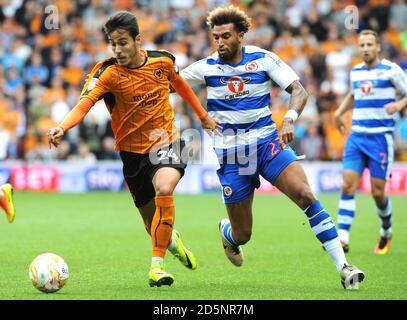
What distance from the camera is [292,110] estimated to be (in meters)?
8.09

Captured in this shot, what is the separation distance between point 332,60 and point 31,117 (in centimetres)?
738

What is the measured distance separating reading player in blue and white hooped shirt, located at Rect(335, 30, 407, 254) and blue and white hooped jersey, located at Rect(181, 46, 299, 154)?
3.14 m

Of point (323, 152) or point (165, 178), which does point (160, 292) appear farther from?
point (323, 152)

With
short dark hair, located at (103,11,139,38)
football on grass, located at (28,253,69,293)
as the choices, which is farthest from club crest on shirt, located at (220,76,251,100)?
football on grass, located at (28,253,69,293)

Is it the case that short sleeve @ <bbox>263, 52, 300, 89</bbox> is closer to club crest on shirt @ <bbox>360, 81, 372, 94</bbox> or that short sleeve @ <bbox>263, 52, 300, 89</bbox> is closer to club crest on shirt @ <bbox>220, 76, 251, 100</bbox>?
club crest on shirt @ <bbox>220, 76, 251, 100</bbox>

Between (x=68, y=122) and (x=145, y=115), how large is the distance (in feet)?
2.92

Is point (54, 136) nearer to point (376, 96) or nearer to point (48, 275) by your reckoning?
point (48, 275)

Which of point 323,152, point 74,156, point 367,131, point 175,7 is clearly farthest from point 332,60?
point 367,131

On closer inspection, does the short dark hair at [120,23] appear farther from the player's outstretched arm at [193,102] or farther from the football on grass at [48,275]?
the football on grass at [48,275]

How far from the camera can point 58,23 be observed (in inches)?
930

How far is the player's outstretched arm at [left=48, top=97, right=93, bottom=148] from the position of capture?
24.4 feet

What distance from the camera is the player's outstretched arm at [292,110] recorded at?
7.83m

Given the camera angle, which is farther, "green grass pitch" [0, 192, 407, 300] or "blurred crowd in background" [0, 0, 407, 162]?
"blurred crowd in background" [0, 0, 407, 162]

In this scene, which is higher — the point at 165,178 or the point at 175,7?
the point at 175,7
